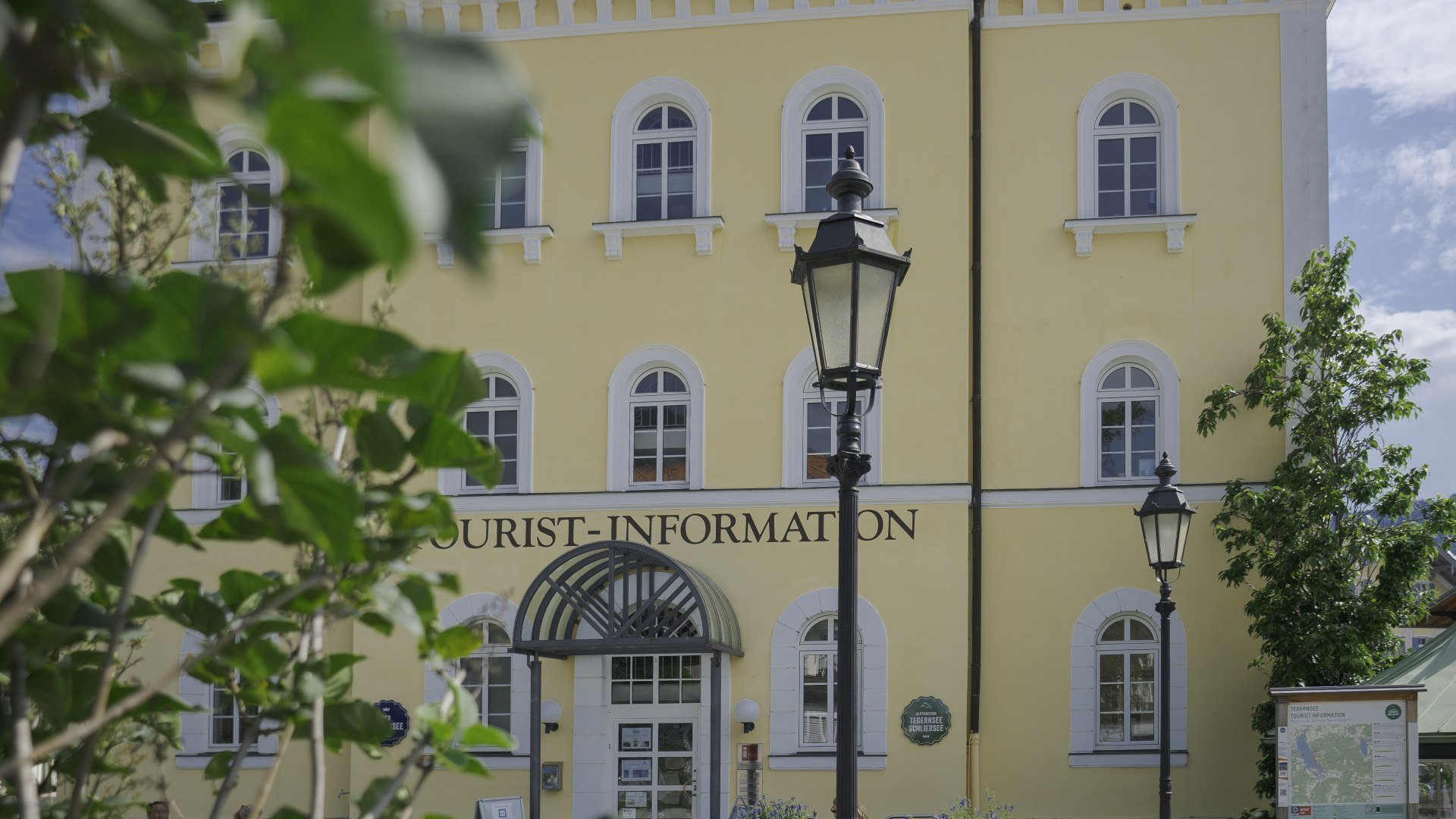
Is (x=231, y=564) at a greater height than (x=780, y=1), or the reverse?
(x=780, y=1)

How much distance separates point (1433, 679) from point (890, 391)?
246 inches

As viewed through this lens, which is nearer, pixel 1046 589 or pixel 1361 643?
pixel 1361 643

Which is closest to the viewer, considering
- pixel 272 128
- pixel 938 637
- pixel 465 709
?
pixel 272 128

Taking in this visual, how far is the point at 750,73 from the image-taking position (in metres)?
17.1

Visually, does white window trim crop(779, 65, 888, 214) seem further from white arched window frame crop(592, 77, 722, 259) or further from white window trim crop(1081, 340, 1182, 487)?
white window trim crop(1081, 340, 1182, 487)

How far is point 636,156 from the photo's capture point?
56.5 feet

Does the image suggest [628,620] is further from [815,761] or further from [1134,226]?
[1134,226]

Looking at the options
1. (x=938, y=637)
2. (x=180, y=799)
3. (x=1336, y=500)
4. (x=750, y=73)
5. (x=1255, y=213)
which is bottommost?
(x=180, y=799)

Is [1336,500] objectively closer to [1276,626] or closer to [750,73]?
[1276,626]

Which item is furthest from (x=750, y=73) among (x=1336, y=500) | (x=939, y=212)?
(x=1336, y=500)

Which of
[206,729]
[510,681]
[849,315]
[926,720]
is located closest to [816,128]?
[926,720]

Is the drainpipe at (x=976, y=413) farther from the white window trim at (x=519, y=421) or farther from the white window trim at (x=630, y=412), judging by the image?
the white window trim at (x=519, y=421)

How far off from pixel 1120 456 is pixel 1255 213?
2.94m

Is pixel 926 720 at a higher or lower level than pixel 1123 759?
higher
